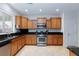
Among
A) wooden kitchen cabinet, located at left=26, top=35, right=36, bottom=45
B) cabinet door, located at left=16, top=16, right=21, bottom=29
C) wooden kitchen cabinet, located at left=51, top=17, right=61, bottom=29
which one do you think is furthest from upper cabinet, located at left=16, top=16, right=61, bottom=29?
wooden kitchen cabinet, located at left=26, top=35, right=36, bottom=45

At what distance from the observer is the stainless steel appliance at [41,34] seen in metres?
11.3

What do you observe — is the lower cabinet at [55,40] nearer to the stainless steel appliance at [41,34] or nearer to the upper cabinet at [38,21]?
the stainless steel appliance at [41,34]

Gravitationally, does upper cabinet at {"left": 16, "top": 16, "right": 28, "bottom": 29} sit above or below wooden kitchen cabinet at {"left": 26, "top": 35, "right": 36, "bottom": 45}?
above

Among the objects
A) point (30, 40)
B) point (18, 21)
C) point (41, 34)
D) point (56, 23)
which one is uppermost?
point (18, 21)

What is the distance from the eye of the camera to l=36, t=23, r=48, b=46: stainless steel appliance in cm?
1128

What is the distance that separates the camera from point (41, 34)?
11.6 meters

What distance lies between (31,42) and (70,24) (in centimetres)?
335

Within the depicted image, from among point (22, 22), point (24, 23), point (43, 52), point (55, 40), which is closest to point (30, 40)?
point (24, 23)

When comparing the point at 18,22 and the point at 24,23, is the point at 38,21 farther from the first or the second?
the point at 18,22

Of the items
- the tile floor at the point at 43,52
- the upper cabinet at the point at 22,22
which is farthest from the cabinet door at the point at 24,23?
the tile floor at the point at 43,52

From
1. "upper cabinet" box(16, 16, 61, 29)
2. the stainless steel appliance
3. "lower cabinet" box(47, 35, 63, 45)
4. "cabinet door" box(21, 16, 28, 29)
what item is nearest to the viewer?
"lower cabinet" box(47, 35, 63, 45)

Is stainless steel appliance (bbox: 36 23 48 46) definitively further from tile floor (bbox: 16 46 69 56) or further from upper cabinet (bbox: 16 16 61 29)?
tile floor (bbox: 16 46 69 56)

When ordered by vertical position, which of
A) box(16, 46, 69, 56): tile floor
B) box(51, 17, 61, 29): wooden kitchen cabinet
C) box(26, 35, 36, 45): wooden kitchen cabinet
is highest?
box(51, 17, 61, 29): wooden kitchen cabinet

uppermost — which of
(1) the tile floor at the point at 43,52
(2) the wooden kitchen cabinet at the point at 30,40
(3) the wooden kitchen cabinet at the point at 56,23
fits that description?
(3) the wooden kitchen cabinet at the point at 56,23
